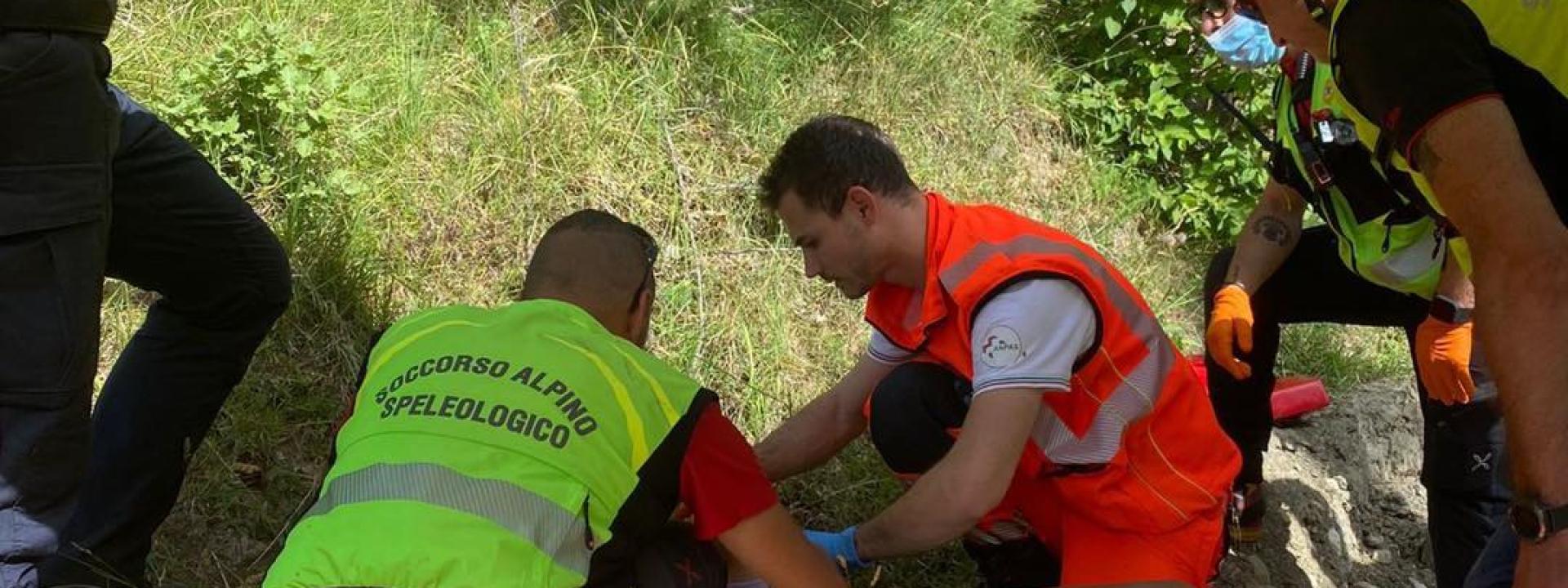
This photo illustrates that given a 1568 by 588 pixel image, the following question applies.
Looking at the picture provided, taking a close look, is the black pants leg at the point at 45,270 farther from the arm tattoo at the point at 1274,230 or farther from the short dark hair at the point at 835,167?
the arm tattoo at the point at 1274,230

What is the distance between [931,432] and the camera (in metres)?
2.91

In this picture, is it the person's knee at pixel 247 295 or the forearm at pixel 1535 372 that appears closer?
the forearm at pixel 1535 372

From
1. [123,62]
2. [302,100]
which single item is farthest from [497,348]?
[123,62]

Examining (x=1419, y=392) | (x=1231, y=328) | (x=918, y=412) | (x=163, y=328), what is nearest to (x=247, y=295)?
(x=163, y=328)

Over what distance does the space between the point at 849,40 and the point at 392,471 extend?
11.9 feet

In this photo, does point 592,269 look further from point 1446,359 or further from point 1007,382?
point 1446,359

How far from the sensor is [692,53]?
196 inches

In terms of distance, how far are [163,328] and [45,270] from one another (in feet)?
2.07

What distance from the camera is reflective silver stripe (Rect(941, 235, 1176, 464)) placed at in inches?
102

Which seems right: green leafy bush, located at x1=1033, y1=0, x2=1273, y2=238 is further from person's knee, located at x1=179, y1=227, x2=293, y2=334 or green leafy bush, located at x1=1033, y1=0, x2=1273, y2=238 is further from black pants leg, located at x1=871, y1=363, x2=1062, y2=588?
person's knee, located at x1=179, y1=227, x2=293, y2=334

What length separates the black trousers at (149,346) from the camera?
8.18ft

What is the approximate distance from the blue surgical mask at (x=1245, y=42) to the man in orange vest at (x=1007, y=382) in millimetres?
1913

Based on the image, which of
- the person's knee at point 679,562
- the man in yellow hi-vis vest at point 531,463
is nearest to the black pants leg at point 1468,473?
the man in yellow hi-vis vest at point 531,463

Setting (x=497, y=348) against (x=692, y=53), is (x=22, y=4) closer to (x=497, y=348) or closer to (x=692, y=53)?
(x=497, y=348)
